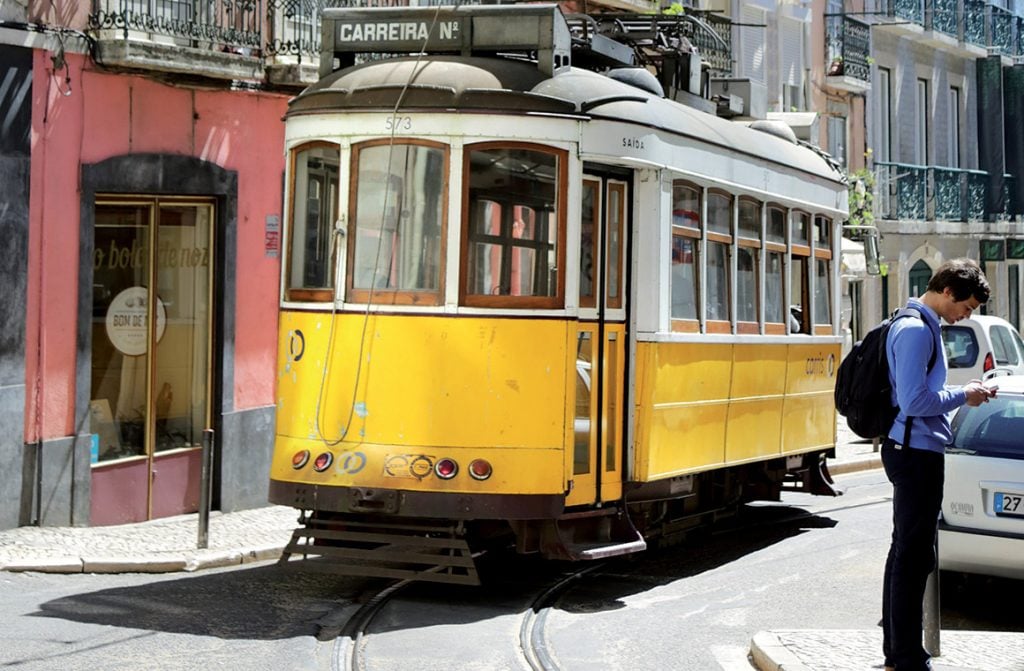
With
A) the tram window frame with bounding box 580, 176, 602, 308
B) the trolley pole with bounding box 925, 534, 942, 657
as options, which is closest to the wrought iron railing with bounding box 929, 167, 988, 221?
the tram window frame with bounding box 580, 176, 602, 308

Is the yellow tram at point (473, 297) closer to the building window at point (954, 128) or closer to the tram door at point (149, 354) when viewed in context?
the tram door at point (149, 354)

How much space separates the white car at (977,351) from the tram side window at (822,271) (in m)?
7.54

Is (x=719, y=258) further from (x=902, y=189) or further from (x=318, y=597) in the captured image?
(x=902, y=189)

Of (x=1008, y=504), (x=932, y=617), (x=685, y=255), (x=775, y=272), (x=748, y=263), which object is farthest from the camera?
(x=775, y=272)

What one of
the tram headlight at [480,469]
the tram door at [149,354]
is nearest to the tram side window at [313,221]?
the tram headlight at [480,469]

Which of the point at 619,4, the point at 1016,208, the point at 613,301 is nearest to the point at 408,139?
the point at 613,301

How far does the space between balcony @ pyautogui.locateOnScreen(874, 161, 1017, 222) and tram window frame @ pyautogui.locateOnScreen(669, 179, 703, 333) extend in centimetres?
2268

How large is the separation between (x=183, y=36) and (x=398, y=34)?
4.29 meters

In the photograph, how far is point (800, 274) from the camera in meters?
14.6

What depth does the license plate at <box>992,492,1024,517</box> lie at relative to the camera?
34.1 ft

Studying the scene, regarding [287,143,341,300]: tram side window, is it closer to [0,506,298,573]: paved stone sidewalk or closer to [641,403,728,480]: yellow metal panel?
[0,506,298,573]: paved stone sidewalk

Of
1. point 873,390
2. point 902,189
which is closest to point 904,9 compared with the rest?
point 902,189

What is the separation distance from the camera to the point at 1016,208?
4044 centimetres

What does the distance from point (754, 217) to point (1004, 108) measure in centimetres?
2925
